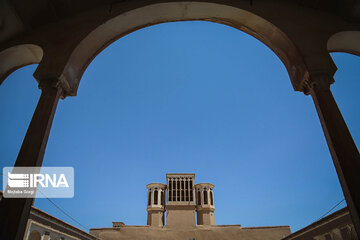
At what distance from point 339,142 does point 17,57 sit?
5.57 meters

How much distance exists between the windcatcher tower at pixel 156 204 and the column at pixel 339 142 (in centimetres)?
3665

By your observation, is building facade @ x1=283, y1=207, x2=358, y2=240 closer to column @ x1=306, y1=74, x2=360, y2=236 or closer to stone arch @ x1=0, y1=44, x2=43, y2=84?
column @ x1=306, y1=74, x2=360, y2=236

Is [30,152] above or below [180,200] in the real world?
below

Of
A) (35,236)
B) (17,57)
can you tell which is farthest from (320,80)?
(35,236)

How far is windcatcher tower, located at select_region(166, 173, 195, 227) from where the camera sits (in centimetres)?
3591

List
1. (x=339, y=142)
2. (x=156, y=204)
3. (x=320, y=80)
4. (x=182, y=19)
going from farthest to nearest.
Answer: (x=156, y=204), (x=182, y=19), (x=320, y=80), (x=339, y=142)

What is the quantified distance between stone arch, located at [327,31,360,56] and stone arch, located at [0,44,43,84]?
540cm

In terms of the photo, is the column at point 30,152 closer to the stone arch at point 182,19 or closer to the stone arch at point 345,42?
the stone arch at point 182,19

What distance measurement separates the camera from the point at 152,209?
37.5 metres

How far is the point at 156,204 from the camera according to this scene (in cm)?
3812

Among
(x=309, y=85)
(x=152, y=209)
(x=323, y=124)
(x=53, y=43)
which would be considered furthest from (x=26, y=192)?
(x=152, y=209)

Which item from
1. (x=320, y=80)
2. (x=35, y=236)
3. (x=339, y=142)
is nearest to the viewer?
(x=339, y=142)

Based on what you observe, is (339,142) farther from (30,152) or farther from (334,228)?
(334,228)

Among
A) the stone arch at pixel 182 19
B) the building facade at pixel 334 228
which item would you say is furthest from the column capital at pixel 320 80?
the building facade at pixel 334 228
